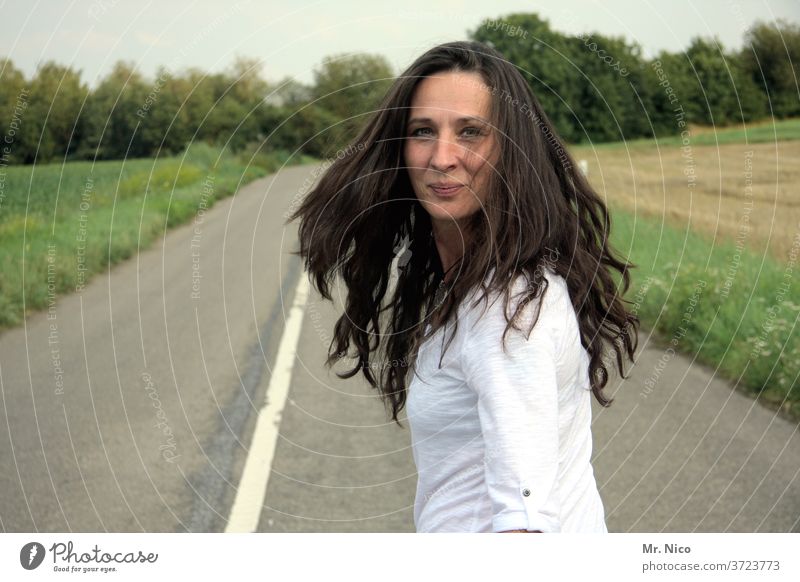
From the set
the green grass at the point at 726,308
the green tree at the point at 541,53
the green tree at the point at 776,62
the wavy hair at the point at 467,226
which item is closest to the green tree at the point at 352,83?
the green tree at the point at 541,53

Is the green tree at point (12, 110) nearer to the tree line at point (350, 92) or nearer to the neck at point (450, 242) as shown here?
the tree line at point (350, 92)

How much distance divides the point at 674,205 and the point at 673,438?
246 centimetres

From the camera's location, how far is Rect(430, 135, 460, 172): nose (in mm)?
1464

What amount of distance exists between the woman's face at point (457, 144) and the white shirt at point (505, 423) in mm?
194

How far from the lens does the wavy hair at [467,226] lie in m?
1.38

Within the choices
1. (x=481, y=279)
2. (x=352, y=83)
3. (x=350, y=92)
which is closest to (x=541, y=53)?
(x=350, y=92)

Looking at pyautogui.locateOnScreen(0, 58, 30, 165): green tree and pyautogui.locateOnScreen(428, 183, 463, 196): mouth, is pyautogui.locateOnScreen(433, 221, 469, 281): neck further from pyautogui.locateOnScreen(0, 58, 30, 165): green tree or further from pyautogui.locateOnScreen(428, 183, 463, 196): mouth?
pyautogui.locateOnScreen(0, 58, 30, 165): green tree

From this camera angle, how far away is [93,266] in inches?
282

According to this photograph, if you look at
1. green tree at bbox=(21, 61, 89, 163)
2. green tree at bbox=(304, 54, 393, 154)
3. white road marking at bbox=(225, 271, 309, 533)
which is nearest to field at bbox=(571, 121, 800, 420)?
green tree at bbox=(304, 54, 393, 154)

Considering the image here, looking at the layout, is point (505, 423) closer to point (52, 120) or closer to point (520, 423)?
point (520, 423)

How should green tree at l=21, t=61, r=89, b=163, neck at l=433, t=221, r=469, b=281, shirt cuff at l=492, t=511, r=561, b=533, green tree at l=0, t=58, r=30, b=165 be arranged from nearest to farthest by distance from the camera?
shirt cuff at l=492, t=511, r=561, b=533
neck at l=433, t=221, r=469, b=281
green tree at l=0, t=58, r=30, b=165
green tree at l=21, t=61, r=89, b=163

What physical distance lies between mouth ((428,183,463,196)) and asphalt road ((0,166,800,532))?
5.35 feet
